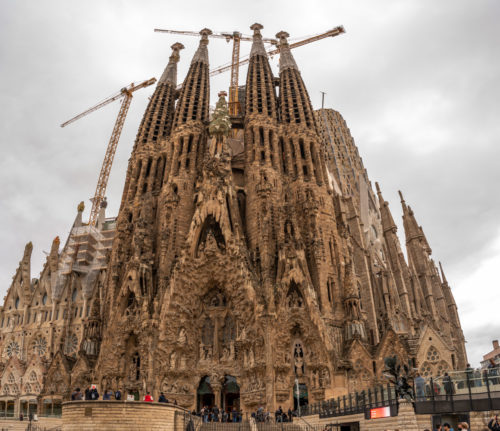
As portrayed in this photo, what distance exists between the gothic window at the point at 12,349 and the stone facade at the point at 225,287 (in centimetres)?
13

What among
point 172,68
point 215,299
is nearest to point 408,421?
point 215,299

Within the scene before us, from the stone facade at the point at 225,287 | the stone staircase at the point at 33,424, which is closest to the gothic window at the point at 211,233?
the stone facade at the point at 225,287

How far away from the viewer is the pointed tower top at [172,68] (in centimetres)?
5508

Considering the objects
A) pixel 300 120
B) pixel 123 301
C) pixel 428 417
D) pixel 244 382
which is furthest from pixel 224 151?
pixel 428 417

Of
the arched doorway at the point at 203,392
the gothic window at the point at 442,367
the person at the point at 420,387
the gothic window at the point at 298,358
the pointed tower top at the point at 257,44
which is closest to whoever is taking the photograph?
the person at the point at 420,387

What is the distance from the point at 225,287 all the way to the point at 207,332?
12.7 feet

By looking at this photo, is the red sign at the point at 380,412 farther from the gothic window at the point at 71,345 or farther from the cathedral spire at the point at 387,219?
the cathedral spire at the point at 387,219

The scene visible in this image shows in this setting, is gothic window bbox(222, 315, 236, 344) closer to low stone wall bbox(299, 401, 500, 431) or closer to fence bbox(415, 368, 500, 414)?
low stone wall bbox(299, 401, 500, 431)

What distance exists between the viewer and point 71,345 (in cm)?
4412

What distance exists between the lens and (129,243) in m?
39.2

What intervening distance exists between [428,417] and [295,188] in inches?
1082

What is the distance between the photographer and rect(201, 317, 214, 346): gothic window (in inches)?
1341

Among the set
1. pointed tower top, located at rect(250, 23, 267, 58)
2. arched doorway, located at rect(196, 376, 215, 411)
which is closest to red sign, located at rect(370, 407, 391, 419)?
arched doorway, located at rect(196, 376, 215, 411)

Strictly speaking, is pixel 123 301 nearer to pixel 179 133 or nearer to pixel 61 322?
pixel 61 322
